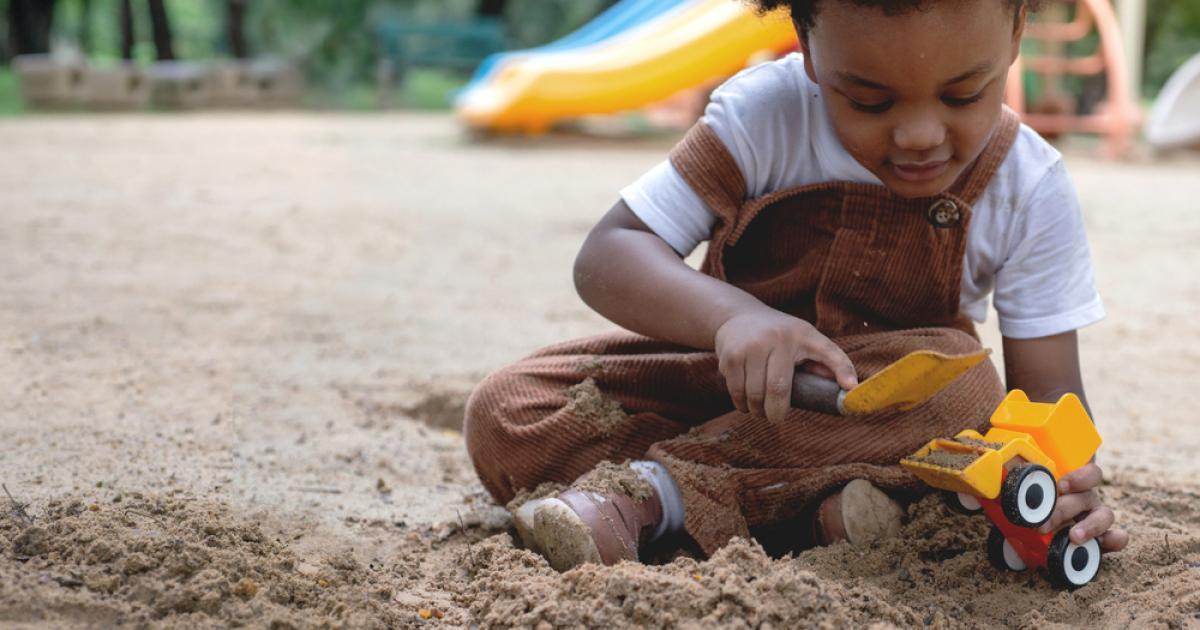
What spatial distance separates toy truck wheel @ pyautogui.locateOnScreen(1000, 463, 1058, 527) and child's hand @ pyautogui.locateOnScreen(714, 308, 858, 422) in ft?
0.70

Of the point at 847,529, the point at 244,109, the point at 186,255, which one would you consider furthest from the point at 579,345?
the point at 244,109

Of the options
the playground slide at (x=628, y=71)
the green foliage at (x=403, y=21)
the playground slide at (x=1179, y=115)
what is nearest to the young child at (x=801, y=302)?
the playground slide at (x=628, y=71)

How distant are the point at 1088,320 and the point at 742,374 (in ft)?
1.95

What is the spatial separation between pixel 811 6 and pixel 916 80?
185 mm

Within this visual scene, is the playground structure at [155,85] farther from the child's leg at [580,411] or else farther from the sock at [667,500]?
the sock at [667,500]

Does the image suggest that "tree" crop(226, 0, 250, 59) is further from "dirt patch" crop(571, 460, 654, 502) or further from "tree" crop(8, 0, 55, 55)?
"dirt patch" crop(571, 460, 654, 502)

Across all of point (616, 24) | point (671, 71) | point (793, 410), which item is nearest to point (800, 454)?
point (793, 410)

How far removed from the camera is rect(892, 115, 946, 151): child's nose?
1.46m

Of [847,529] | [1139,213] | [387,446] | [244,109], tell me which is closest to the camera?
[847,529]

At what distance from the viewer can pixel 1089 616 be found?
143 centimetres

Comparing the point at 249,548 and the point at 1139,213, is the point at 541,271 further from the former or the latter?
→ the point at 1139,213

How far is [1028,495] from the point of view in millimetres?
1416

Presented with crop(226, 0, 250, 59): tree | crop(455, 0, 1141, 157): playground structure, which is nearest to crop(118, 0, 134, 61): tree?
crop(226, 0, 250, 59): tree

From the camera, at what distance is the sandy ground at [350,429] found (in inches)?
53.1
